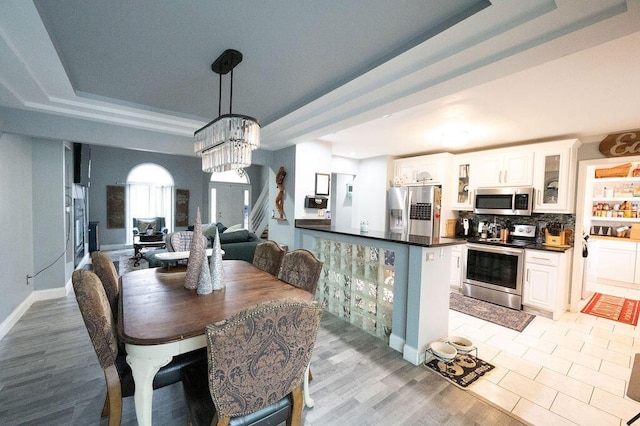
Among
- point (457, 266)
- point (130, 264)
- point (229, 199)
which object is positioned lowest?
point (130, 264)

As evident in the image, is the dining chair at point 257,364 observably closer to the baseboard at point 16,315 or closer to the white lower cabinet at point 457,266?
the baseboard at point 16,315

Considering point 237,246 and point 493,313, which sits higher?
point 237,246

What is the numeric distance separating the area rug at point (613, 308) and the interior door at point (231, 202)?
346 inches

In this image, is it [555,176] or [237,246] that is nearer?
[555,176]

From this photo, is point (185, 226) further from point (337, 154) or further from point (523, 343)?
point (523, 343)

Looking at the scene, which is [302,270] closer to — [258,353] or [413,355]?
[258,353]

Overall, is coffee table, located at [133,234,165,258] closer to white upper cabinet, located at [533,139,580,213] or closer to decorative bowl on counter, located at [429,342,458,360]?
decorative bowl on counter, located at [429,342,458,360]

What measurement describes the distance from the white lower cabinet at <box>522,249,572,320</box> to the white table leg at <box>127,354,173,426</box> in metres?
4.25

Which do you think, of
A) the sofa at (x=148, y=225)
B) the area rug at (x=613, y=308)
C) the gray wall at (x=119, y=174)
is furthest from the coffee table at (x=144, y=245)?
the area rug at (x=613, y=308)

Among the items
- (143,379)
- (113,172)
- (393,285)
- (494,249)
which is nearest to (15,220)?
(143,379)

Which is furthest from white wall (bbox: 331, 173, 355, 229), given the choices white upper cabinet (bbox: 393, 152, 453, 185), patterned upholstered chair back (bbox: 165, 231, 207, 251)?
patterned upholstered chair back (bbox: 165, 231, 207, 251)

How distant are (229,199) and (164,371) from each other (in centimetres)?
828

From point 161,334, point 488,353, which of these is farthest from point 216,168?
point 488,353

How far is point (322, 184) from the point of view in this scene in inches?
164
